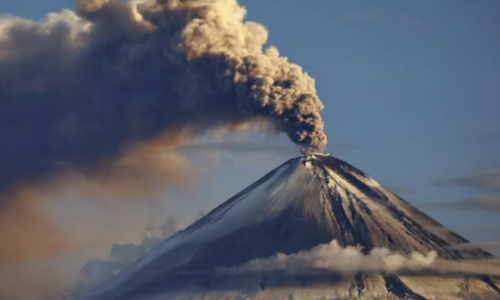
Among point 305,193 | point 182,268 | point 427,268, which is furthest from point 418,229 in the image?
point 182,268

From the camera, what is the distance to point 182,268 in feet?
359

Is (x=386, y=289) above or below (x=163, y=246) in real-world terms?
below

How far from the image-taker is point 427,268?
353ft

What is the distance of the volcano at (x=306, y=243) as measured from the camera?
345 ft

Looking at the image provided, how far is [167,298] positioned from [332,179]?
659 inches

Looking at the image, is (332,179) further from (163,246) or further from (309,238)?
(163,246)

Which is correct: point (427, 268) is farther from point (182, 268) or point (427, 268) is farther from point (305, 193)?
point (182, 268)

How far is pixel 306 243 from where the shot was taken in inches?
4158

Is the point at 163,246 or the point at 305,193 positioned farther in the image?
the point at 163,246

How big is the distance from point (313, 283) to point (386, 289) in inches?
235

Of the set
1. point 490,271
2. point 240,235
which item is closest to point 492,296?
point 490,271

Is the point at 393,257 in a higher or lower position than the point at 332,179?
lower

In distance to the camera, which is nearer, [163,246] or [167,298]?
[167,298]

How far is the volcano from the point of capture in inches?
4139
